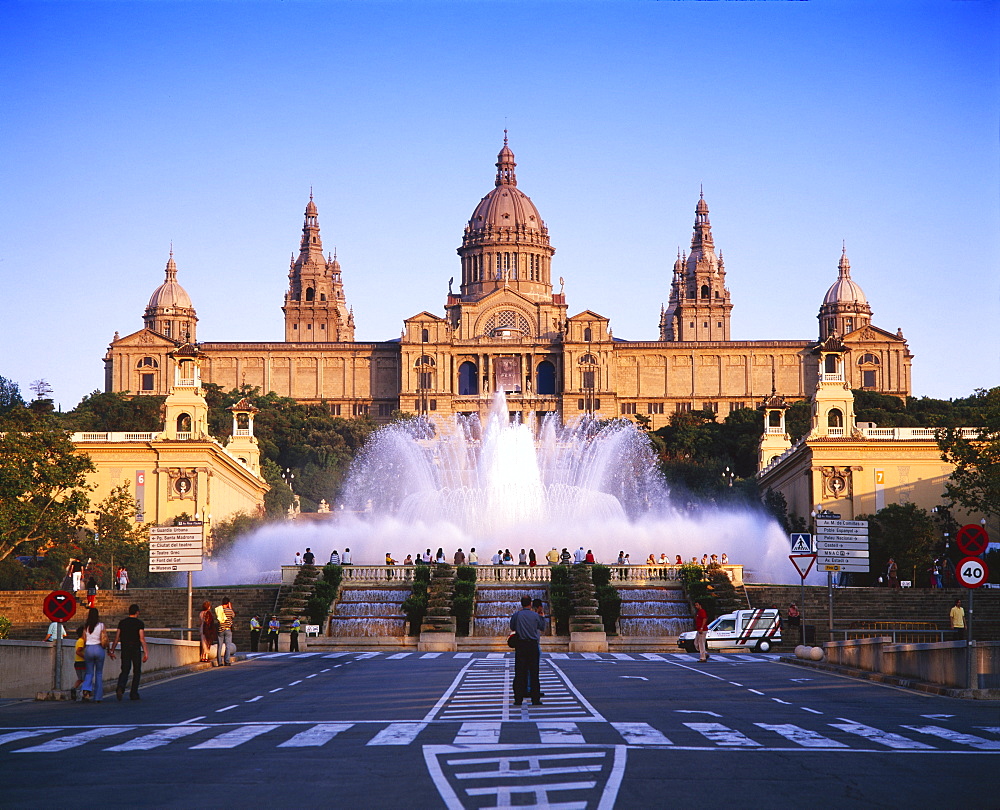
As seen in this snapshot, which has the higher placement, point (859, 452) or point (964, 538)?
point (859, 452)

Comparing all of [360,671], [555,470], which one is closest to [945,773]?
[360,671]

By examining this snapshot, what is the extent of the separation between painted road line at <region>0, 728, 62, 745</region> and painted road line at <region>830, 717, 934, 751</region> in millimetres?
10772

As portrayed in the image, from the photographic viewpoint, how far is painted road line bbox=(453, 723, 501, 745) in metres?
18.9

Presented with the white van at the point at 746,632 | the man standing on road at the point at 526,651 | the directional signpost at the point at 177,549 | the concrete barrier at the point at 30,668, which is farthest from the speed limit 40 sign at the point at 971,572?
the directional signpost at the point at 177,549

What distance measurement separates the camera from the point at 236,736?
65.4ft

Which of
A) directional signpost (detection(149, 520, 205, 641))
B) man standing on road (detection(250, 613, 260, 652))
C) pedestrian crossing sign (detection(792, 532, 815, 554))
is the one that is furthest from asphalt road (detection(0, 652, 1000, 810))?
man standing on road (detection(250, 613, 260, 652))

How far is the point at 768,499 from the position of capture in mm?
99125

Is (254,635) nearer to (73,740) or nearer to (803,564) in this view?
(803,564)

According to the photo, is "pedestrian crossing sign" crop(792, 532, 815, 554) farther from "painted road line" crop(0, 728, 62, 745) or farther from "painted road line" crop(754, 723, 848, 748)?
"painted road line" crop(0, 728, 62, 745)

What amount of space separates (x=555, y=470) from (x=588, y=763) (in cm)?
6755

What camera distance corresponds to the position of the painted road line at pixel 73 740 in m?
18.3

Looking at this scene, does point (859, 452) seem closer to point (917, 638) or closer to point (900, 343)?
point (917, 638)

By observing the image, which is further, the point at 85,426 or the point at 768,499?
the point at 85,426

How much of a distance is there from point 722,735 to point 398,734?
4230mm
